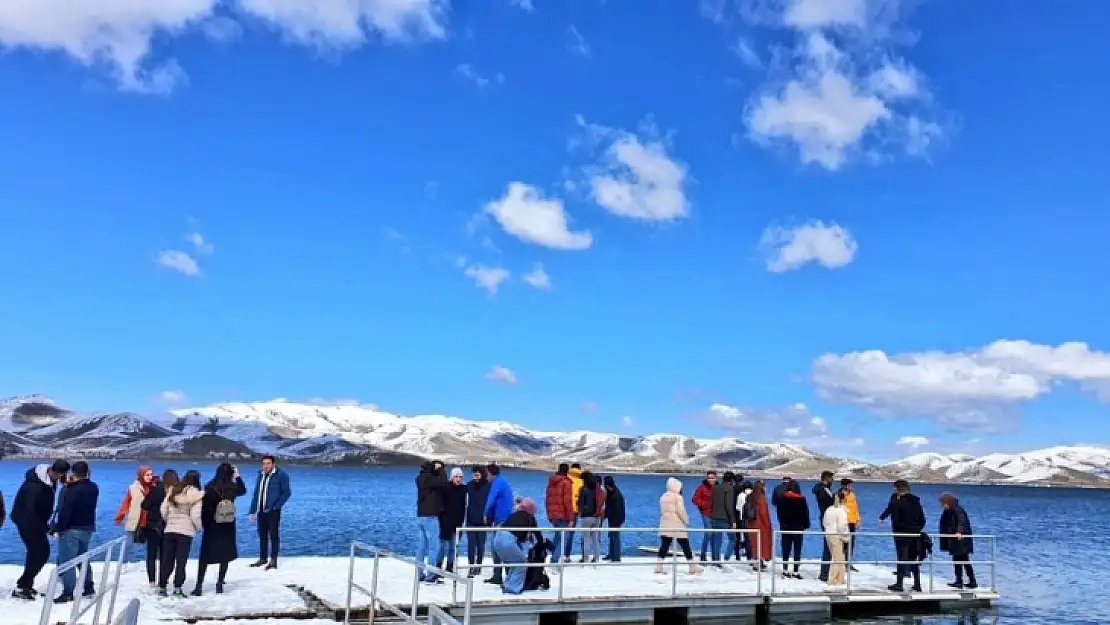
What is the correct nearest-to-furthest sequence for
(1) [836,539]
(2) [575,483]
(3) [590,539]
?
1. (1) [836,539]
2. (2) [575,483]
3. (3) [590,539]

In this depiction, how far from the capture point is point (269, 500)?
52.9 ft

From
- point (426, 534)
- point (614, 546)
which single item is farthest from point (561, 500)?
point (426, 534)

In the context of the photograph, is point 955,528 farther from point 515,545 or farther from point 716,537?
point 515,545

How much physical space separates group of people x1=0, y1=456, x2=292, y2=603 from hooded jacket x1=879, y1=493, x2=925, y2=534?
13.5 meters

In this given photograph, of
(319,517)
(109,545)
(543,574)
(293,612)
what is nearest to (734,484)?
(543,574)

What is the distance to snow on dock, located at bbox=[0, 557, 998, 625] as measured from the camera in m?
12.4

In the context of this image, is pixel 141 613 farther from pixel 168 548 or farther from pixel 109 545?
Answer: pixel 109 545

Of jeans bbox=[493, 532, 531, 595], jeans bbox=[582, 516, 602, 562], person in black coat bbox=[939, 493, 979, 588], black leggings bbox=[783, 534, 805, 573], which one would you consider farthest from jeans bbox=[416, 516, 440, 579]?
person in black coat bbox=[939, 493, 979, 588]

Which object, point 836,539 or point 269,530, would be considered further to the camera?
point 836,539

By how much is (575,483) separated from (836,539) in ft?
18.5

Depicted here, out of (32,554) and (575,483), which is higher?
(575,483)

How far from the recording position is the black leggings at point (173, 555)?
13406 mm

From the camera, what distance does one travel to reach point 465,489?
52.2 ft

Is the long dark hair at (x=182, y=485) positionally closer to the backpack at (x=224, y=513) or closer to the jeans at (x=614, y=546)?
the backpack at (x=224, y=513)
